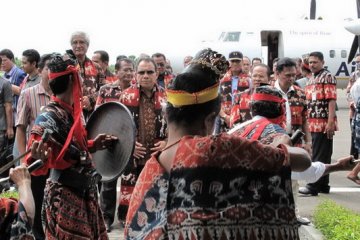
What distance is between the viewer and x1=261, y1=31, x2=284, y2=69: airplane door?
27719 millimetres

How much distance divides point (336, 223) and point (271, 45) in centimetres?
2271

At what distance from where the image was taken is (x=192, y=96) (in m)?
2.69

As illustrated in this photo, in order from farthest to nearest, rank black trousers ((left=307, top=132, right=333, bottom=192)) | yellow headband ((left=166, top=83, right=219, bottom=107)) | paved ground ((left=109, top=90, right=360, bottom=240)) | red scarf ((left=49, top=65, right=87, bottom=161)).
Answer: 1. black trousers ((left=307, top=132, right=333, bottom=192))
2. paved ground ((left=109, top=90, right=360, bottom=240))
3. red scarf ((left=49, top=65, right=87, bottom=161))
4. yellow headband ((left=166, top=83, right=219, bottom=107))

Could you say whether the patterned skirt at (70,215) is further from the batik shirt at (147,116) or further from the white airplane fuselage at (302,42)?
the white airplane fuselage at (302,42)

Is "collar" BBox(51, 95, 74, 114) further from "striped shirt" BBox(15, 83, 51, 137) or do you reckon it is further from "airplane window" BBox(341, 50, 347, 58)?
"airplane window" BBox(341, 50, 347, 58)

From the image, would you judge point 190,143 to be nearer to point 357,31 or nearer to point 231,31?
point 357,31

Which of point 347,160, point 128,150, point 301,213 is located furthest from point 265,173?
point 301,213

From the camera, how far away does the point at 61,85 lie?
14.9ft

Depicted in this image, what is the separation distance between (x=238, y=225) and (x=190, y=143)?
1.13 ft

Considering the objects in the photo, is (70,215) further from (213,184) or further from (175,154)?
(213,184)

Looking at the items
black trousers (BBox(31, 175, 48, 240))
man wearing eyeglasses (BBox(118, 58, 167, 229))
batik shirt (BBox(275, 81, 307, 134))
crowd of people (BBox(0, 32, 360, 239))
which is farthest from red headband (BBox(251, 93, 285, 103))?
batik shirt (BBox(275, 81, 307, 134))

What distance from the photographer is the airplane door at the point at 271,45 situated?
27719 mm

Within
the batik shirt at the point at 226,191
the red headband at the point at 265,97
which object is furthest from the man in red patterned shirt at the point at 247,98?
the batik shirt at the point at 226,191

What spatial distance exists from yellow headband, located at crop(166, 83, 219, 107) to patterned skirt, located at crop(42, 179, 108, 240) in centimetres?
188
